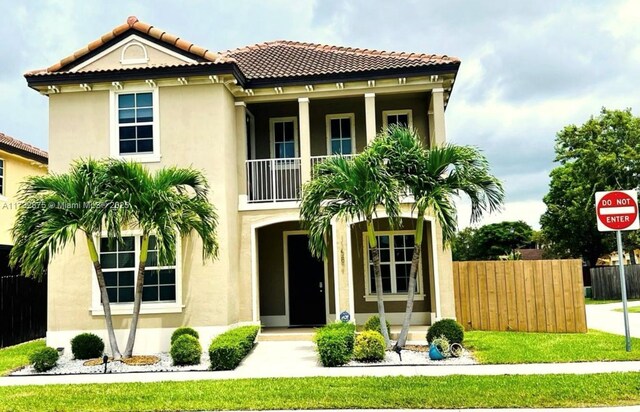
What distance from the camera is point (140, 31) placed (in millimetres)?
14297

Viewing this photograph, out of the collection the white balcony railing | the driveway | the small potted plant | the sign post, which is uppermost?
the white balcony railing

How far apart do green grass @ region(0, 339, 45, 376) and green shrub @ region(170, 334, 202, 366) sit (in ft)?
10.7

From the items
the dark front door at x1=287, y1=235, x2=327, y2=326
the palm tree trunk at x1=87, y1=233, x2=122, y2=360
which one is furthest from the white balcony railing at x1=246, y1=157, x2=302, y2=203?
the palm tree trunk at x1=87, y1=233, x2=122, y2=360

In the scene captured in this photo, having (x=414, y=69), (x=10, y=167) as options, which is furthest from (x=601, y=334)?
(x=10, y=167)

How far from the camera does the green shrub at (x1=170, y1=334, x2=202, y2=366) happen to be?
11.5 metres

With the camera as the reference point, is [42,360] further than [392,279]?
No

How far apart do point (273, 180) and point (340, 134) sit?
2919 millimetres

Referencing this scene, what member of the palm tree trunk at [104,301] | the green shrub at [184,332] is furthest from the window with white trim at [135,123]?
the green shrub at [184,332]

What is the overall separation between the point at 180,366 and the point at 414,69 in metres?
8.83

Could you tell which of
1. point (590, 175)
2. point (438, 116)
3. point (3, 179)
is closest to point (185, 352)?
point (438, 116)

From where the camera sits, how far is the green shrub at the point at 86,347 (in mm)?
12688

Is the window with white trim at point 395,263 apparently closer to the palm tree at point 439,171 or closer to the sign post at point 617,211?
the palm tree at point 439,171

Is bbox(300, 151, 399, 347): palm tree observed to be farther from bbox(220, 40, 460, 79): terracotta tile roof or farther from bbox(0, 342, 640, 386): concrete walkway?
bbox(220, 40, 460, 79): terracotta tile roof

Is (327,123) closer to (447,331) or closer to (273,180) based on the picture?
(273,180)
